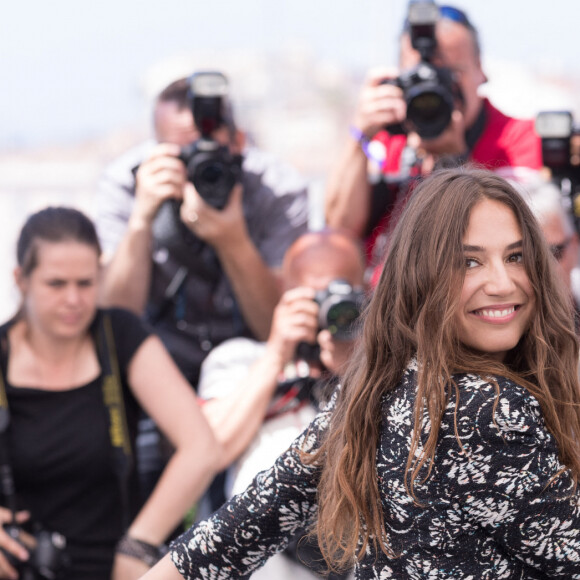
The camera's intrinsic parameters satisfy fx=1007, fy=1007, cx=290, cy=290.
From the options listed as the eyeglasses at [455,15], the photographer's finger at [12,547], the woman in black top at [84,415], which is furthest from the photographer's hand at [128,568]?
the eyeglasses at [455,15]

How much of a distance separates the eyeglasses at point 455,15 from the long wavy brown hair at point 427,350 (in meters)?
1.64

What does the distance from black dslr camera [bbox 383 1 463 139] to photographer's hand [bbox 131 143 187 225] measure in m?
0.59

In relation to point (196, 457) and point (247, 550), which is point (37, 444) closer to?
point (196, 457)

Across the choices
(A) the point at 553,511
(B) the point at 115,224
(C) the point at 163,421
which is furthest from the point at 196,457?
(A) the point at 553,511

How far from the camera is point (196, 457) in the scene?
2418 millimetres

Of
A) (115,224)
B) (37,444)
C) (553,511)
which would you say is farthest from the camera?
(115,224)

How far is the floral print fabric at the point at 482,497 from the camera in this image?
1188 mm

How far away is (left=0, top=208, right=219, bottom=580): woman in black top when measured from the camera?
7.89 ft

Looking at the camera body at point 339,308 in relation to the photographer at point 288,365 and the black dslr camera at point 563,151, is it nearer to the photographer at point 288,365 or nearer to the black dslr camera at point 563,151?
the photographer at point 288,365

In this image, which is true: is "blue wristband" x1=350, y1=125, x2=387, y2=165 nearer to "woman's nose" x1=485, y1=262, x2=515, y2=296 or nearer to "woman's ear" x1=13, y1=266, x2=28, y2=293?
"woman's ear" x1=13, y1=266, x2=28, y2=293

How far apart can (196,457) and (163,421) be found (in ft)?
0.40

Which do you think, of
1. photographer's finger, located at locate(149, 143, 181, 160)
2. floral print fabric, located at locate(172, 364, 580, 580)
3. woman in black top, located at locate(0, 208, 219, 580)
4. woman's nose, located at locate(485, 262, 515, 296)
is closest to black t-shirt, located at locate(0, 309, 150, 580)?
woman in black top, located at locate(0, 208, 219, 580)

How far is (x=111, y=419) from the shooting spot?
2.46m

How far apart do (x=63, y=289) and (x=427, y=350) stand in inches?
56.7
